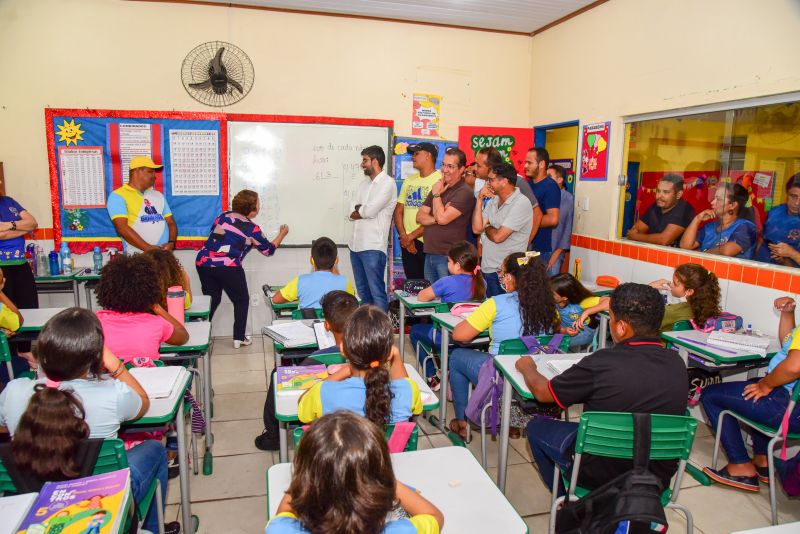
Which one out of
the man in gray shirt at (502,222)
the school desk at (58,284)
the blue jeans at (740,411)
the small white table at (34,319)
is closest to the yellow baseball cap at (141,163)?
the school desk at (58,284)

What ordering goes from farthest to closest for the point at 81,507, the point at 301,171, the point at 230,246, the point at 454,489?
the point at 301,171 → the point at 230,246 → the point at 454,489 → the point at 81,507

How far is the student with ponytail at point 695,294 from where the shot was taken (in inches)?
127

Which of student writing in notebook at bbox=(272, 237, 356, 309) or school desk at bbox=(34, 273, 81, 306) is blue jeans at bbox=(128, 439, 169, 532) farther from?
school desk at bbox=(34, 273, 81, 306)

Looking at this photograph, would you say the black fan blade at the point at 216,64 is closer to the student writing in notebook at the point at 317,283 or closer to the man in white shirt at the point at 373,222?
the man in white shirt at the point at 373,222

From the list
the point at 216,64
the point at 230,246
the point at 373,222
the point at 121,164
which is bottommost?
the point at 230,246

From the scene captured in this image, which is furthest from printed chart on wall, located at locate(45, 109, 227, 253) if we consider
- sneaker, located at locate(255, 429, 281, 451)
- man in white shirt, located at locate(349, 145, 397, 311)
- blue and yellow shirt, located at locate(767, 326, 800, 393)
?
blue and yellow shirt, located at locate(767, 326, 800, 393)

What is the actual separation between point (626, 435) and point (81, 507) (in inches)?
64.9

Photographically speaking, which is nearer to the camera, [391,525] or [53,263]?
[391,525]

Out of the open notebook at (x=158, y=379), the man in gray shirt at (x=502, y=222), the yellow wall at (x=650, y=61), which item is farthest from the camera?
the man in gray shirt at (x=502, y=222)

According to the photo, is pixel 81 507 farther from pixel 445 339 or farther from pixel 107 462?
pixel 445 339

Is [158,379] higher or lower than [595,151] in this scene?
lower

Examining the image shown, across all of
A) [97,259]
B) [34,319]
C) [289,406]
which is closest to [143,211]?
[97,259]

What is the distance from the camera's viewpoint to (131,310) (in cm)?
249

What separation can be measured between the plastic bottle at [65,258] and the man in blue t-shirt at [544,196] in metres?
4.11
